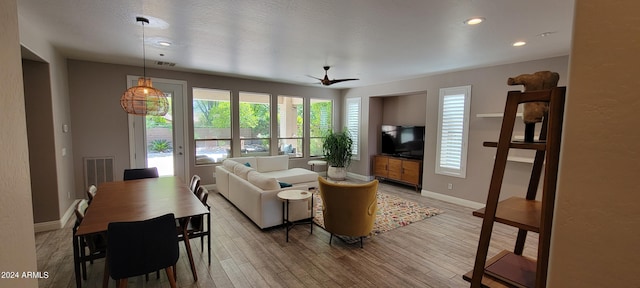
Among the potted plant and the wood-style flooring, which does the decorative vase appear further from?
the wood-style flooring

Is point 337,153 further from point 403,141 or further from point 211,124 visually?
point 211,124

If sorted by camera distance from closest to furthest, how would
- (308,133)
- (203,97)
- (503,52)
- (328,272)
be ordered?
(328,272), (503,52), (203,97), (308,133)

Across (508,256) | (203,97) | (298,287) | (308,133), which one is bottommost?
(298,287)

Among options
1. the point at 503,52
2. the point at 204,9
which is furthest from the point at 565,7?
the point at 204,9

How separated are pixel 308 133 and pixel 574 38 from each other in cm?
698

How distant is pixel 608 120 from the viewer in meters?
0.68

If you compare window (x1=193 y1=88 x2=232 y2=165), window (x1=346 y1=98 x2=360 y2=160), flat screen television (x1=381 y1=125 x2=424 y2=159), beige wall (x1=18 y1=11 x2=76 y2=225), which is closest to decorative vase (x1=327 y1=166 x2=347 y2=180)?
window (x1=346 y1=98 x2=360 y2=160)

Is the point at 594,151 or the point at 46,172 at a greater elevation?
the point at 594,151

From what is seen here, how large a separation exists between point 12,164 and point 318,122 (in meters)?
7.11

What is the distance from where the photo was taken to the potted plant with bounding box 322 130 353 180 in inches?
288

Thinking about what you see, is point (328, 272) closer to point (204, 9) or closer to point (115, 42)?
point (204, 9)

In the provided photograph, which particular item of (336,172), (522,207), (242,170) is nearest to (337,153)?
(336,172)

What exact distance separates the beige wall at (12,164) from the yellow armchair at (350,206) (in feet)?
8.47

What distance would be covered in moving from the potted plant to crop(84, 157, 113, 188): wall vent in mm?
4773
